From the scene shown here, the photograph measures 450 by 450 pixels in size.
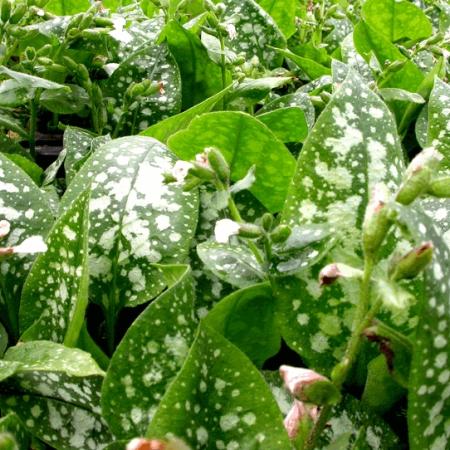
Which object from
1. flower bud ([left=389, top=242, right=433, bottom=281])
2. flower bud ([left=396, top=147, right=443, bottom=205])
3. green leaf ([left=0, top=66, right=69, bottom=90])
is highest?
flower bud ([left=396, top=147, right=443, bottom=205])

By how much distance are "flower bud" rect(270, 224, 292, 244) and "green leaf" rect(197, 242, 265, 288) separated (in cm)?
4

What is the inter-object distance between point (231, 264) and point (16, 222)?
0.95 feet

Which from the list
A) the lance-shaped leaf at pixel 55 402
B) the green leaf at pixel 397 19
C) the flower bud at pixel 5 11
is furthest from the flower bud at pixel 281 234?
the green leaf at pixel 397 19

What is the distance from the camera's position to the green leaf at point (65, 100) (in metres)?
1.23

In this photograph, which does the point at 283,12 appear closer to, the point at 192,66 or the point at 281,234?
the point at 192,66

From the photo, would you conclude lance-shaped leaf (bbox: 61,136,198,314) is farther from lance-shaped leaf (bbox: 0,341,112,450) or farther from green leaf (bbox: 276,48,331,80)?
green leaf (bbox: 276,48,331,80)

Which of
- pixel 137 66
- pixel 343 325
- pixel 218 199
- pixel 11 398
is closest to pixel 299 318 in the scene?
pixel 343 325

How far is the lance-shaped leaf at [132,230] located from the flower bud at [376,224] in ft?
0.97

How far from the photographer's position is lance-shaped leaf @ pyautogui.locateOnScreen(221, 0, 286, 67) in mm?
1458

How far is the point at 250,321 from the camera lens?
765 mm

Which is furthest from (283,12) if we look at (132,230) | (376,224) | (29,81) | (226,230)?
(376,224)

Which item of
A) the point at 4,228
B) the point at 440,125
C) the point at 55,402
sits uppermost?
the point at 440,125

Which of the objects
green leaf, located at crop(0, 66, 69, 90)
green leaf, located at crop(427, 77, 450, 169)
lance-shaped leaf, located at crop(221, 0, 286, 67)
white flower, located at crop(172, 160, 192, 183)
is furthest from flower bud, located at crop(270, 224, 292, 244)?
lance-shaped leaf, located at crop(221, 0, 286, 67)

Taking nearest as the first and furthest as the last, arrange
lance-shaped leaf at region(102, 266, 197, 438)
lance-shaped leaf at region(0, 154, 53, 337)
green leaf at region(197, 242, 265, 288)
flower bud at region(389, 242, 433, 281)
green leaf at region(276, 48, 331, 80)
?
1. flower bud at region(389, 242, 433, 281)
2. lance-shaped leaf at region(102, 266, 197, 438)
3. green leaf at region(197, 242, 265, 288)
4. lance-shaped leaf at region(0, 154, 53, 337)
5. green leaf at region(276, 48, 331, 80)
